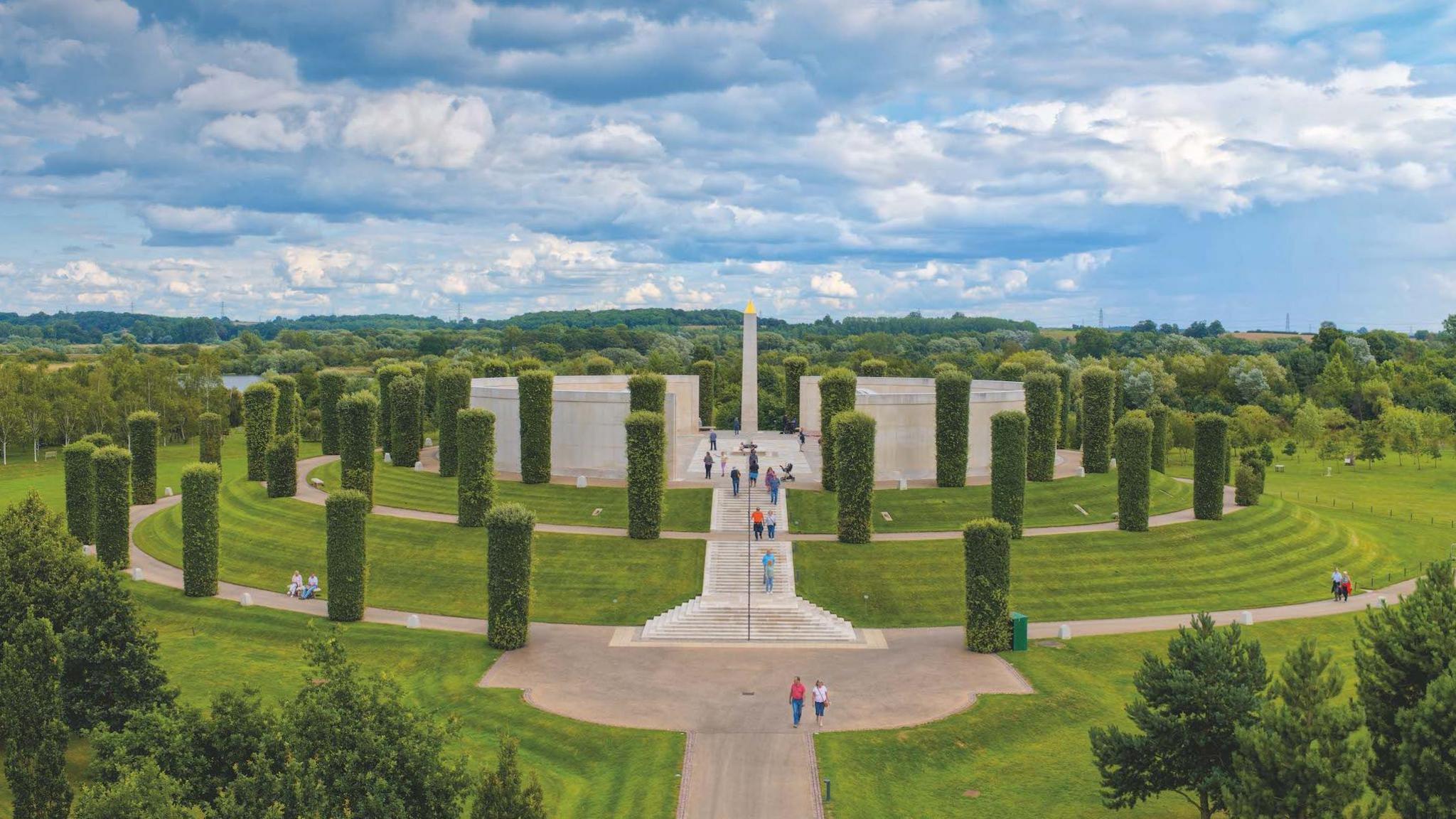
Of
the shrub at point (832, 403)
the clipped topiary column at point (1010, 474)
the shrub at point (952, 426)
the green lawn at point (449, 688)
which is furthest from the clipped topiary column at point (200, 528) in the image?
the shrub at point (952, 426)

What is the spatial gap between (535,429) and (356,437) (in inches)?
397

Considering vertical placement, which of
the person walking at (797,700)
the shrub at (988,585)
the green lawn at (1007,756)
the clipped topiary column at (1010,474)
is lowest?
the green lawn at (1007,756)

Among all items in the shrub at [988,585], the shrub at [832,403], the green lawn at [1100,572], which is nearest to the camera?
the shrub at [988,585]

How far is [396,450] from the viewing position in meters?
63.4

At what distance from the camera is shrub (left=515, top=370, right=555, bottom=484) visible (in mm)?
56906

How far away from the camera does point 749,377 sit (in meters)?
76.7

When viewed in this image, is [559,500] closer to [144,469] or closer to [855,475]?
[855,475]

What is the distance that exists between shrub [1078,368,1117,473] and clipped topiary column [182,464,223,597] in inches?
1918

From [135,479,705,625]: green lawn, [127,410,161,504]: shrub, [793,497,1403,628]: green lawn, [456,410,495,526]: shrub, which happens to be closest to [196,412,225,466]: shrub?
[127,410,161,504]: shrub

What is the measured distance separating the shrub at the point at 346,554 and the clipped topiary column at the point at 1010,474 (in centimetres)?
2901

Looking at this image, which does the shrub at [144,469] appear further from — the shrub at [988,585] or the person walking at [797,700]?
the shrub at [988,585]

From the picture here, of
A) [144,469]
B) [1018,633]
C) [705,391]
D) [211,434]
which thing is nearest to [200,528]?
[144,469]

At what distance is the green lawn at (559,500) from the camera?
170 feet

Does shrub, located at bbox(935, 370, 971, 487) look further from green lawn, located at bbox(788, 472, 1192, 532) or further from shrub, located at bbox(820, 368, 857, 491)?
shrub, located at bbox(820, 368, 857, 491)
